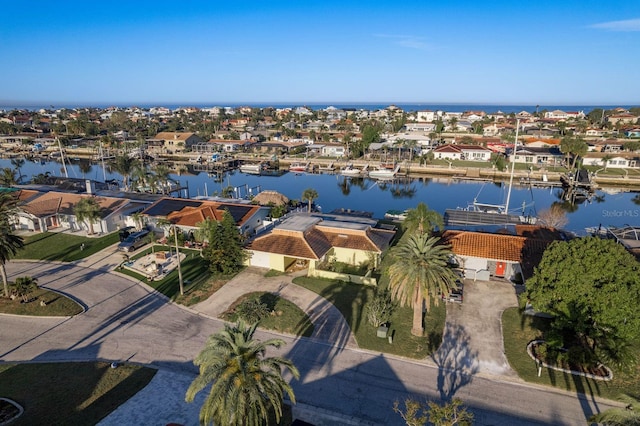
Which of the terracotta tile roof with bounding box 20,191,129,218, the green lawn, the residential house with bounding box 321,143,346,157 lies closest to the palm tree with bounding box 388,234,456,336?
the green lawn

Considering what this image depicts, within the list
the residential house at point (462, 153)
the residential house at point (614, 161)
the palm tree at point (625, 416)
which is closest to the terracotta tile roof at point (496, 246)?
the palm tree at point (625, 416)

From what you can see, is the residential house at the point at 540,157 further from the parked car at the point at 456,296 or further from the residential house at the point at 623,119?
the residential house at the point at 623,119

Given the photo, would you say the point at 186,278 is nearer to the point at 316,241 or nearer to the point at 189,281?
the point at 189,281

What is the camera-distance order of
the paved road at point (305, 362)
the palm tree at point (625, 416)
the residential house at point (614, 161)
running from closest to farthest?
the palm tree at point (625, 416), the paved road at point (305, 362), the residential house at point (614, 161)

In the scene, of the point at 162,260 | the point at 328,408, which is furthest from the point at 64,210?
the point at 328,408

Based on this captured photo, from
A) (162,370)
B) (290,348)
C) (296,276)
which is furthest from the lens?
(296,276)

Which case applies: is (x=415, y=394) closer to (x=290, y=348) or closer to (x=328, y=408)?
(x=328, y=408)

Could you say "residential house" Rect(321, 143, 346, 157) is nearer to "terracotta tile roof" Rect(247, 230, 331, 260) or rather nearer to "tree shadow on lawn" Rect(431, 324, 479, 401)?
"terracotta tile roof" Rect(247, 230, 331, 260)
